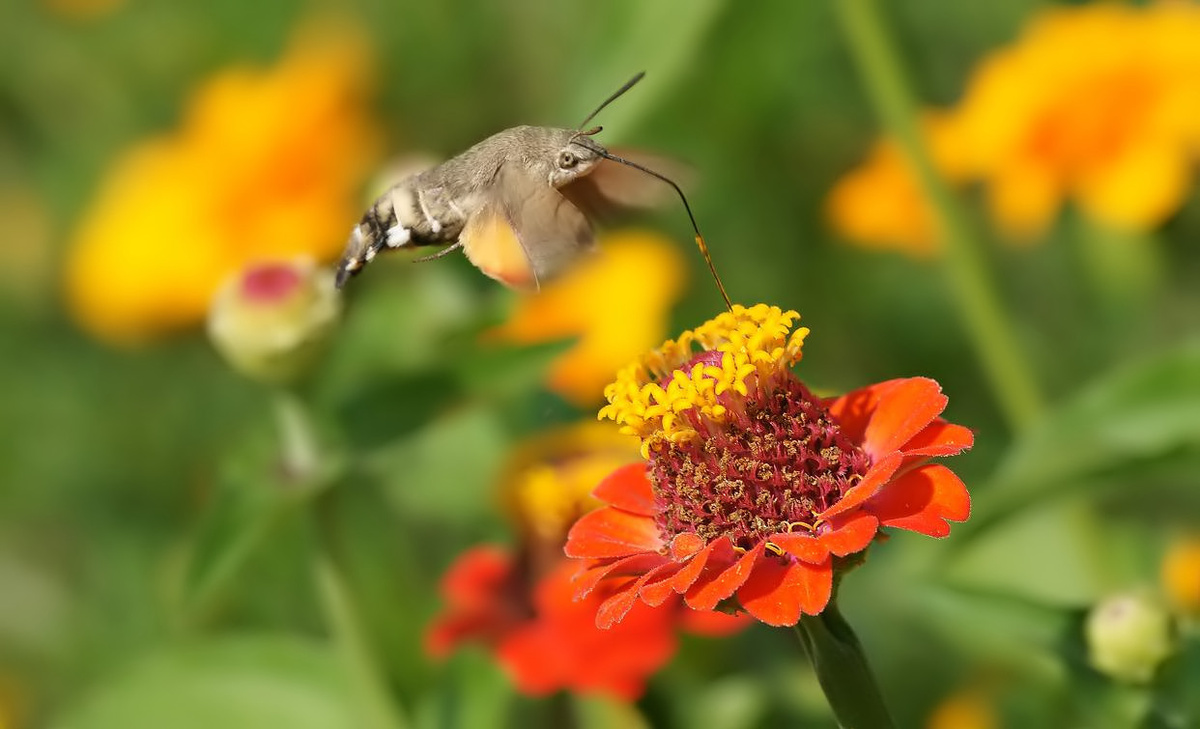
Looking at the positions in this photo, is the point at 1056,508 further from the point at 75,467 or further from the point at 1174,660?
the point at 75,467

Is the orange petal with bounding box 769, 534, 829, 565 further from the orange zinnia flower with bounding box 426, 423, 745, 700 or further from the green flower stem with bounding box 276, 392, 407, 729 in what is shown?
the green flower stem with bounding box 276, 392, 407, 729

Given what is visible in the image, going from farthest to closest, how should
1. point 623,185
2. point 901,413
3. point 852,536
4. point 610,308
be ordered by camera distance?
point 610,308, point 623,185, point 901,413, point 852,536

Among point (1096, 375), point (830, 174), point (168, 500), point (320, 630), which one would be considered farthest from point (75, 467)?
point (1096, 375)

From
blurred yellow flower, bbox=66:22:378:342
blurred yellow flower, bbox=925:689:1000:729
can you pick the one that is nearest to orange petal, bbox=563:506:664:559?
blurred yellow flower, bbox=925:689:1000:729

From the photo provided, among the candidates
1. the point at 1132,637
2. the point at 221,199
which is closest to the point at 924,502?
the point at 1132,637

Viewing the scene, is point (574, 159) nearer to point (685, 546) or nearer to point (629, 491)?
point (629, 491)

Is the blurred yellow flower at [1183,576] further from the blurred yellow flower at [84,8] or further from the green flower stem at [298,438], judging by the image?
the blurred yellow flower at [84,8]
